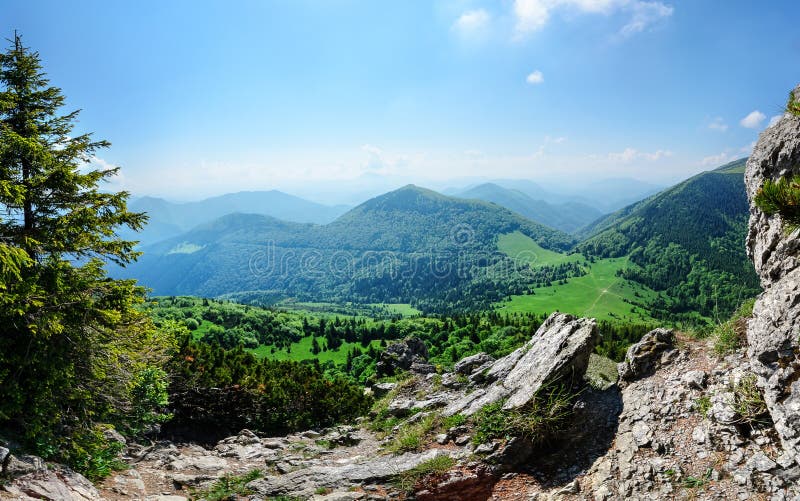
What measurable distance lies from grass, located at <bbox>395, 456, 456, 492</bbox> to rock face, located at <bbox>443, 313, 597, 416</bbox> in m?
2.43

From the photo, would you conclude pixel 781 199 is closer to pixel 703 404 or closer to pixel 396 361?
pixel 703 404

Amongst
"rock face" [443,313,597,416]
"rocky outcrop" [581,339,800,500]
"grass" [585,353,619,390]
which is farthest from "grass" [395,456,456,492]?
"grass" [585,353,619,390]

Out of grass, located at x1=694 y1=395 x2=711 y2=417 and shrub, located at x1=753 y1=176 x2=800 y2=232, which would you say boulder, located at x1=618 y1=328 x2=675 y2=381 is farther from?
shrub, located at x1=753 y1=176 x2=800 y2=232

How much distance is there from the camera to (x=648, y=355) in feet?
41.5

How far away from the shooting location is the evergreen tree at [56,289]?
34.7 feet

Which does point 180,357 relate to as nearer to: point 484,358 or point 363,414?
point 363,414

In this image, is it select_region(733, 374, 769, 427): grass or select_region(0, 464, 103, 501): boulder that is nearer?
select_region(733, 374, 769, 427): grass

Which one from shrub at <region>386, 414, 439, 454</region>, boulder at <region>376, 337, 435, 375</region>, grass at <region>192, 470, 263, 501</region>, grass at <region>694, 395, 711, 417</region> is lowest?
boulder at <region>376, 337, 435, 375</region>

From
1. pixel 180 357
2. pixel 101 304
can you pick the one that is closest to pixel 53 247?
pixel 101 304

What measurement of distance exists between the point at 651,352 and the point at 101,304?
18.3m

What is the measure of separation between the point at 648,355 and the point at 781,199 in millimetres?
8104

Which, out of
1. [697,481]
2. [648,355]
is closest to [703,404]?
[697,481]

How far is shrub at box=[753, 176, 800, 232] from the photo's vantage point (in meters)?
6.07

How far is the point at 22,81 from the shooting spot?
12453 mm
